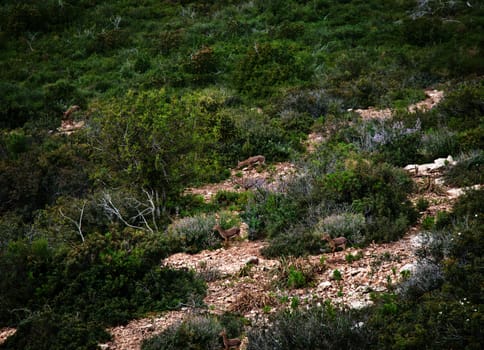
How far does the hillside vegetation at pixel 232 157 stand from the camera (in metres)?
5.77

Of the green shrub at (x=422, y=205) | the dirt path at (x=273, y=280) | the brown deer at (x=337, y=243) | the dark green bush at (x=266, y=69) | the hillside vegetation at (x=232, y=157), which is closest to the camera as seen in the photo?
the hillside vegetation at (x=232, y=157)

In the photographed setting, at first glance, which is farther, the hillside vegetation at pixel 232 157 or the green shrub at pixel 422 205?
the green shrub at pixel 422 205

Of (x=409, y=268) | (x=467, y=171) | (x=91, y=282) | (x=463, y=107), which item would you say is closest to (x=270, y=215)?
(x=409, y=268)

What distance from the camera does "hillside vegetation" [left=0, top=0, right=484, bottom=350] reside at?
5766 millimetres

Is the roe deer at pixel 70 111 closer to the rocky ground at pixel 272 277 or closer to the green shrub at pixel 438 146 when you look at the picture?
the rocky ground at pixel 272 277

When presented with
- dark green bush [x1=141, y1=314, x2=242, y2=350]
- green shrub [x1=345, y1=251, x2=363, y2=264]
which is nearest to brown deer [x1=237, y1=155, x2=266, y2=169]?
green shrub [x1=345, y1=251, x2=363, y2=264]

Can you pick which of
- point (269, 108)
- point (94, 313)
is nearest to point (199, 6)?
point (269, 108)

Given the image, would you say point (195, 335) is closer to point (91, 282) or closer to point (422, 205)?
point (91, 282)

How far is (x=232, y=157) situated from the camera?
40.1 ft

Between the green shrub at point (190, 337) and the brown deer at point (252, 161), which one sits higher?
the green shrub at point (190, 337)

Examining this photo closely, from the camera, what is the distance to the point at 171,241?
816cm

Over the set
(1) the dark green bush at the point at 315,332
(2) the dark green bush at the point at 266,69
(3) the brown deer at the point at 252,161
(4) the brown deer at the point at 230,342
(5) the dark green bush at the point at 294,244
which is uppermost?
(1) the dark green bush at the point at 315,332

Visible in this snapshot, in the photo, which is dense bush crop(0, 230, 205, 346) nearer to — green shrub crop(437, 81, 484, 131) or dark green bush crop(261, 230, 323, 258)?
dark green bush crop(261, 230, 323, 258)

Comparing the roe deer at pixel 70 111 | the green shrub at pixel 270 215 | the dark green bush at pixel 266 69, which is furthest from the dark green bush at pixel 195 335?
the roe deer at pixel 70 111
